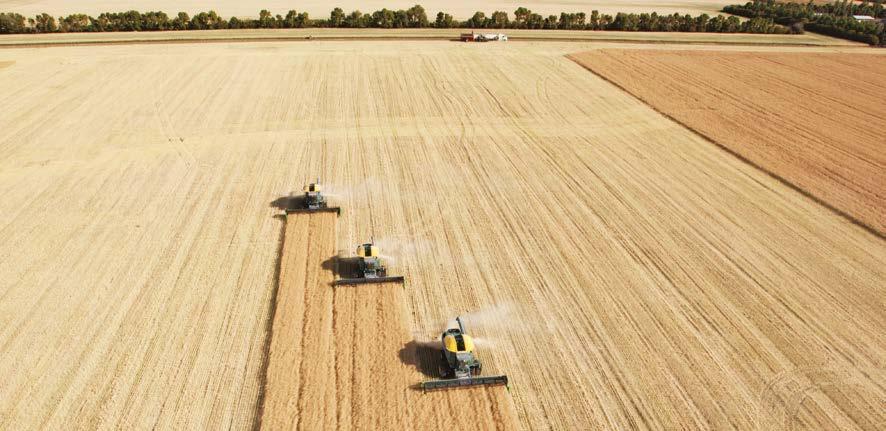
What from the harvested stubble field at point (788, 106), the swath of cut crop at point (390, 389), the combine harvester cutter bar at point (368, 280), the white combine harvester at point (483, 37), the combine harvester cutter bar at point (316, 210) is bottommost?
the swath of cut crop at point (390, 389)

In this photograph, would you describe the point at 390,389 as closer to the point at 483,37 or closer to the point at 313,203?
the point at 313,203

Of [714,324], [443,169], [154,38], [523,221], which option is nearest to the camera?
[714,324]

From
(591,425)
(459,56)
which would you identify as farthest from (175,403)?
(459,56)

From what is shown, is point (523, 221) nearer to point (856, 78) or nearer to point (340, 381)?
point (340, 381)

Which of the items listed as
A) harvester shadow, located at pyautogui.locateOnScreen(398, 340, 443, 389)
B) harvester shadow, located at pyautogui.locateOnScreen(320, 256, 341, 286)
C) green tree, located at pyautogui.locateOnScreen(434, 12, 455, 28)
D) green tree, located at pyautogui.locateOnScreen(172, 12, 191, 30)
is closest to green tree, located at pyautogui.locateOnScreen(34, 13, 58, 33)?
green tree, located at pyautogui.locateOnScreen(172, 12, 191, 30)

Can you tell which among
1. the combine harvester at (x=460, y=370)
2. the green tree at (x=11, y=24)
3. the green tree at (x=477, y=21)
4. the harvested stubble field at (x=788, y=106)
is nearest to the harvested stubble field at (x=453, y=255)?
the combine harvester at (x=460, y=370)

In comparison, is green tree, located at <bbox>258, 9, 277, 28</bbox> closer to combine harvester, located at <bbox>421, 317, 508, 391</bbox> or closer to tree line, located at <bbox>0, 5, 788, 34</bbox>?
tree line, located at <bbox>0, 5, 788, 34</bbox>

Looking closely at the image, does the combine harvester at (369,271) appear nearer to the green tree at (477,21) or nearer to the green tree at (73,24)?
the green tree at (477,21)

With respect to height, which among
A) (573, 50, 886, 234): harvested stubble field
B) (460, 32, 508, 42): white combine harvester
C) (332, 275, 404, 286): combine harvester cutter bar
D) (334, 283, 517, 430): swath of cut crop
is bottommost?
(334, 283, 517, 430): swath of cut crop
